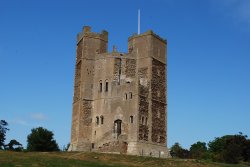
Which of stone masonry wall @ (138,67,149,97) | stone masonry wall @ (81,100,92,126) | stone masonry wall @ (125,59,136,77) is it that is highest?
stone masonry wall @ (125,59,136,77)

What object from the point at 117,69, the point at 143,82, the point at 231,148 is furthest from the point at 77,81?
the point at 231,148

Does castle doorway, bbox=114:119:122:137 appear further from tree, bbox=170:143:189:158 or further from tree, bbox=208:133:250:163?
tree, bbox=170:143:189:158

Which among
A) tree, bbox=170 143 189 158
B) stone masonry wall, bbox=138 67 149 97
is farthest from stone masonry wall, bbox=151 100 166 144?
tree, bbox=170 143 189 158

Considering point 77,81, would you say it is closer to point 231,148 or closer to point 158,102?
point 158,102

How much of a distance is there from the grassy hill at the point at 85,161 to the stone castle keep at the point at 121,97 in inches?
300

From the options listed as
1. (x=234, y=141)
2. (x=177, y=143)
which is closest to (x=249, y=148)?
(x=234, y=141)

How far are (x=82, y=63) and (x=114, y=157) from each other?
17.4 m

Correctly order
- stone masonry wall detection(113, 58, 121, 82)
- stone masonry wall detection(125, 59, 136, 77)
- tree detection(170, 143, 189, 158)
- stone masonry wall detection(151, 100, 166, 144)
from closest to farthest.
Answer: stone masonry wall detection(151, 100, 166, 144), stone masonry wall detection(113, 58, 121, 82), stone masonry wall detection(125, 59, 136, 77), tree detection(170, 143, 189, 158)

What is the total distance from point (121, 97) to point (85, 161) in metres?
18.4

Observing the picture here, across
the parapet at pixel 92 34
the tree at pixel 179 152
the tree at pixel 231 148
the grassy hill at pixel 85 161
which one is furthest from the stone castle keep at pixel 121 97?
the tree at pixel 179 152

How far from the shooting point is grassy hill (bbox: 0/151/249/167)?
1602 inches

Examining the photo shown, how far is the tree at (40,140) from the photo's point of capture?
69500 millimetres

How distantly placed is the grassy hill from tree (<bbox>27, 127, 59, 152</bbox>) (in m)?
15.6

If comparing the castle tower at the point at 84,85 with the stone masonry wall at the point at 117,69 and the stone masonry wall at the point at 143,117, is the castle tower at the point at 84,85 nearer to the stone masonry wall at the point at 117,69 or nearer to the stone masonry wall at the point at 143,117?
the stone masonry wall at the point at 117,69
